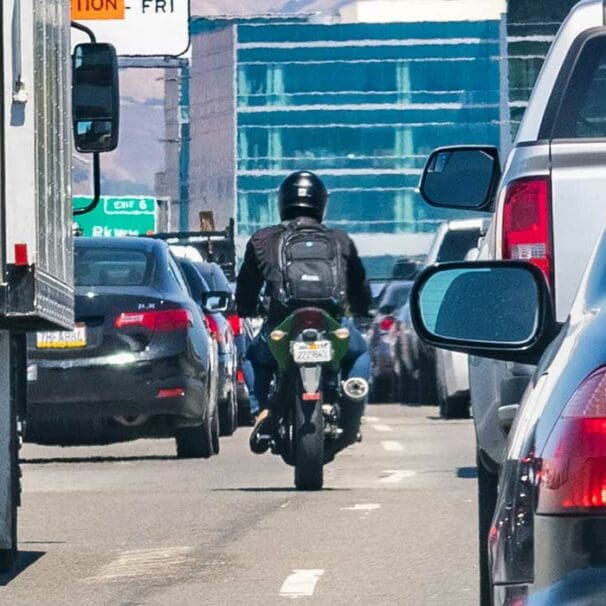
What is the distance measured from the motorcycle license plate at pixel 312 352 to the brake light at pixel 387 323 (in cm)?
1899

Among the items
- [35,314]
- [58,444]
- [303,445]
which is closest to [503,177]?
[35,314]

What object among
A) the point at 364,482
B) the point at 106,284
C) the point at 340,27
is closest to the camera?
the point at 364,482

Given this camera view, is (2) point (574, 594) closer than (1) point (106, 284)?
Yes

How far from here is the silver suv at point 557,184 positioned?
6.90m

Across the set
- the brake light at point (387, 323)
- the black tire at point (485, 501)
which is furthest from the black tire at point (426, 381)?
the black tire at point (485, 501)

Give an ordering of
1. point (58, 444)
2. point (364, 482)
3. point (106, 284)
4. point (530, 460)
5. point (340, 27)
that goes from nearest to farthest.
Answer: point (530, 460), point (364, 482), point (106, 284), point (58, 444), point (340, 27)

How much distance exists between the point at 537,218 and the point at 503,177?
0.33 m

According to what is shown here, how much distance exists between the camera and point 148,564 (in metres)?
9.89

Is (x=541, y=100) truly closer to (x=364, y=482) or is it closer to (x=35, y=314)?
(x=35, y=314)

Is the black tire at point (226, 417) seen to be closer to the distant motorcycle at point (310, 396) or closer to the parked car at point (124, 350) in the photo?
the parked car at point (124, 350)

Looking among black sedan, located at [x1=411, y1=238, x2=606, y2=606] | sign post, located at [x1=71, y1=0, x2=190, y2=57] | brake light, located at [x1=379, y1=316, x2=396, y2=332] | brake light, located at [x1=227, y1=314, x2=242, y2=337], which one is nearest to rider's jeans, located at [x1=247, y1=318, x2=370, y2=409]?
black sedan, located at [x1=411, y1=238, x2=606, y2=606]

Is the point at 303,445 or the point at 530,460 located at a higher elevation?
the point at 530,460

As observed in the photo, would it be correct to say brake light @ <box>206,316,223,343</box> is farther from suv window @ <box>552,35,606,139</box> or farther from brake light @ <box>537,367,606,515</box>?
brake light @ <box>537,367,606,515</box>

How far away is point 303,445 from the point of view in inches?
525
